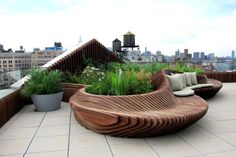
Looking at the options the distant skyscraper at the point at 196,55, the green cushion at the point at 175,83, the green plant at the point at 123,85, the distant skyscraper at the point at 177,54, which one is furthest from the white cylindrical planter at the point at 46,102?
the distant skyscraper at the point at 196,55

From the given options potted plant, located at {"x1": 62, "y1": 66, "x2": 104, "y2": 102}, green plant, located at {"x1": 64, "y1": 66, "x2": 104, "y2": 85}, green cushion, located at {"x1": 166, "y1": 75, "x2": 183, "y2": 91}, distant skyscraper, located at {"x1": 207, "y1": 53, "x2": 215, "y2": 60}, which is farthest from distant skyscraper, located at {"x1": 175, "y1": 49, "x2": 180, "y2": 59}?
potted plant, located at {"x1": 62, "y1": 66, "x2": 104, "y2": 102}

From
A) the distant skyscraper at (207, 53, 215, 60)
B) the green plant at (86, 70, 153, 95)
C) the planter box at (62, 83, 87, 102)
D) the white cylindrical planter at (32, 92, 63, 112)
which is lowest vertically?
the white cylindrical planter at (32, 92, 63, 112)

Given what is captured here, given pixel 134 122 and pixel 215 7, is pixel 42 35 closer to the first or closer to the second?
pixel 215 7

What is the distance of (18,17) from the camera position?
1024 centimetres

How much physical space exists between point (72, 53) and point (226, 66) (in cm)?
725

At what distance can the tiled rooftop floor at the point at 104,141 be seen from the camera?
3494 mm

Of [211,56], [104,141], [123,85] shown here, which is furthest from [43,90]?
[211,56]

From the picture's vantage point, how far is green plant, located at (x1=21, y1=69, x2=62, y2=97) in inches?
239

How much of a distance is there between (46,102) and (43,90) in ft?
0.96

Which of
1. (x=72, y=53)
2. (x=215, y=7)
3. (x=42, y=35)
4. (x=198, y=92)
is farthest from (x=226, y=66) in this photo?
(x=42, y=35)

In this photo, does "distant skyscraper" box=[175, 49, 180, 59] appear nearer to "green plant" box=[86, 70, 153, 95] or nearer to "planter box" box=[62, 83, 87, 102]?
"planter box" box=[62, 83, 87, 102]

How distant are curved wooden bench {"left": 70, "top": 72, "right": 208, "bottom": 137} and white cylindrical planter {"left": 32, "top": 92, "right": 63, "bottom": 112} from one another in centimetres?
149

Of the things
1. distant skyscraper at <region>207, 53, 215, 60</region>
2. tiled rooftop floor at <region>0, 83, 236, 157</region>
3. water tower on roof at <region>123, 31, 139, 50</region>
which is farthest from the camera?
distant skyscraper at <region>207, 53, 215, 60</region>

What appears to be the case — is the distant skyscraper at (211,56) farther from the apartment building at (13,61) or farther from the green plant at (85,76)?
the apartment building at (13,61)
